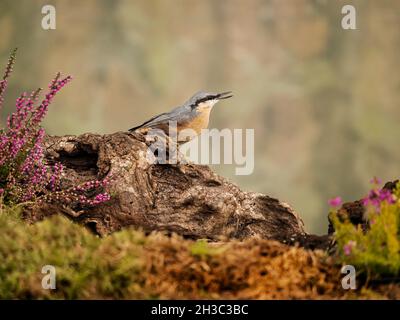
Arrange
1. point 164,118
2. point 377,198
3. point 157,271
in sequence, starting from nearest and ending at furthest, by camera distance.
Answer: point 157,271 < point 377,198 < point 164,118

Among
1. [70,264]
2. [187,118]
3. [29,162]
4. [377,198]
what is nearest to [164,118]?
[187,118]

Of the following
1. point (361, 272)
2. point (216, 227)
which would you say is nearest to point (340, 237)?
point (361, 272)

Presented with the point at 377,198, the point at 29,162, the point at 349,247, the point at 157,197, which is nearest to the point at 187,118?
the point at 157,197

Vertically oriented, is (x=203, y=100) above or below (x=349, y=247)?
above

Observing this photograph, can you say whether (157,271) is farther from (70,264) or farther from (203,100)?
(203,100)

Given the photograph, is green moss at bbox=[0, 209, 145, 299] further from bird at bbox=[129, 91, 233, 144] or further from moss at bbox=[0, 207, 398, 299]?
bird at bbox=[129, 91, 233, 144]

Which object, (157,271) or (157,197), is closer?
(157,271)

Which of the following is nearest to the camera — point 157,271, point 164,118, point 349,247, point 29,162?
point 157,271

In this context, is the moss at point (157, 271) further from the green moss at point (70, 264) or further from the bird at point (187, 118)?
the bird at point (187, 118)

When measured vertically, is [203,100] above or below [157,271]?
above

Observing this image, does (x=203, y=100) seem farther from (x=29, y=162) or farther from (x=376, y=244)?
(x=376, y=244)

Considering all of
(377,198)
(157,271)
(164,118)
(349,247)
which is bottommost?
(157,271)

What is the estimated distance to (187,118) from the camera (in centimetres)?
624

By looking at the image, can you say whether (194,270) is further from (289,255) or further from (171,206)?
(171,206)
